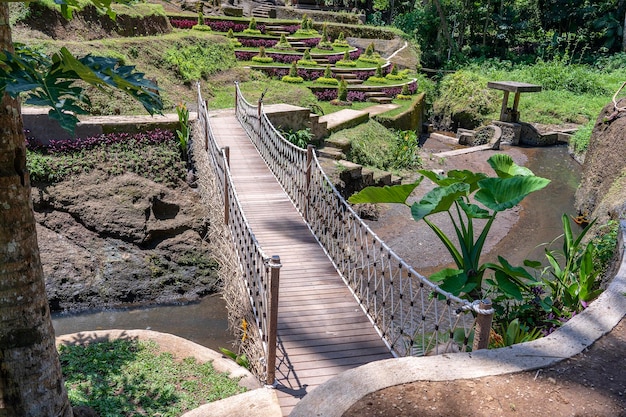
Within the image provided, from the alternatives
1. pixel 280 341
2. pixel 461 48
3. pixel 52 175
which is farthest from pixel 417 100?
pixel 280 341

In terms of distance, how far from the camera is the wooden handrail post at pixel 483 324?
3898 mm

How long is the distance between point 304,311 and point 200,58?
13186 mm

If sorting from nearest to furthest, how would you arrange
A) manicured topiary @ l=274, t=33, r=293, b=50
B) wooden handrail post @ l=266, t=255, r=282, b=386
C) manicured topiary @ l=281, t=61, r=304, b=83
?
wooden handrail post @ l=266, t=255, r=282, b=386 < manicured topiary @ l=281, t=61, r=304, b=83 < manicured topiary @ l=274, t=33, r=293, b=50

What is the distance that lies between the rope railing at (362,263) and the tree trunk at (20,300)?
296 centimetres

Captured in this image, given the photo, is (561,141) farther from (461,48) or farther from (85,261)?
(85,261)

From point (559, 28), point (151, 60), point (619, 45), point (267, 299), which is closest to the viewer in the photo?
point (267, 299)

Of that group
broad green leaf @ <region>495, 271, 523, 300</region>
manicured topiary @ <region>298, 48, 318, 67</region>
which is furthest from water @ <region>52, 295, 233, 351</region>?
manicured topiary @ <region>298, 48, 318, 67</region>

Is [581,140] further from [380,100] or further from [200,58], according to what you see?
[200,58]

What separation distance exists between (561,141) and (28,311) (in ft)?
63.3

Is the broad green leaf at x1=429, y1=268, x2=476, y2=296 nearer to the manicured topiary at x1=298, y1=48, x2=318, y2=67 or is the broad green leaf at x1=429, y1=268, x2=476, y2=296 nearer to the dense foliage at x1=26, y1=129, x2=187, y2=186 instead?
the dense foliage at x1=26, y1=129, x2=187, y2=186

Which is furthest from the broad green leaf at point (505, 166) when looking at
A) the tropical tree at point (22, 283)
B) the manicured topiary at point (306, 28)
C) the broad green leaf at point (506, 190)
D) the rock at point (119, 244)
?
the manicured topiary at point (306, 28)

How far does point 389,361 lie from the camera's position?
3.73 meters

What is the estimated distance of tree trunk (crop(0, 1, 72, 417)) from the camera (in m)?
3.33

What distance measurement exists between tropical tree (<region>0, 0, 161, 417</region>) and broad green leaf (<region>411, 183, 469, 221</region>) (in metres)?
2.73
